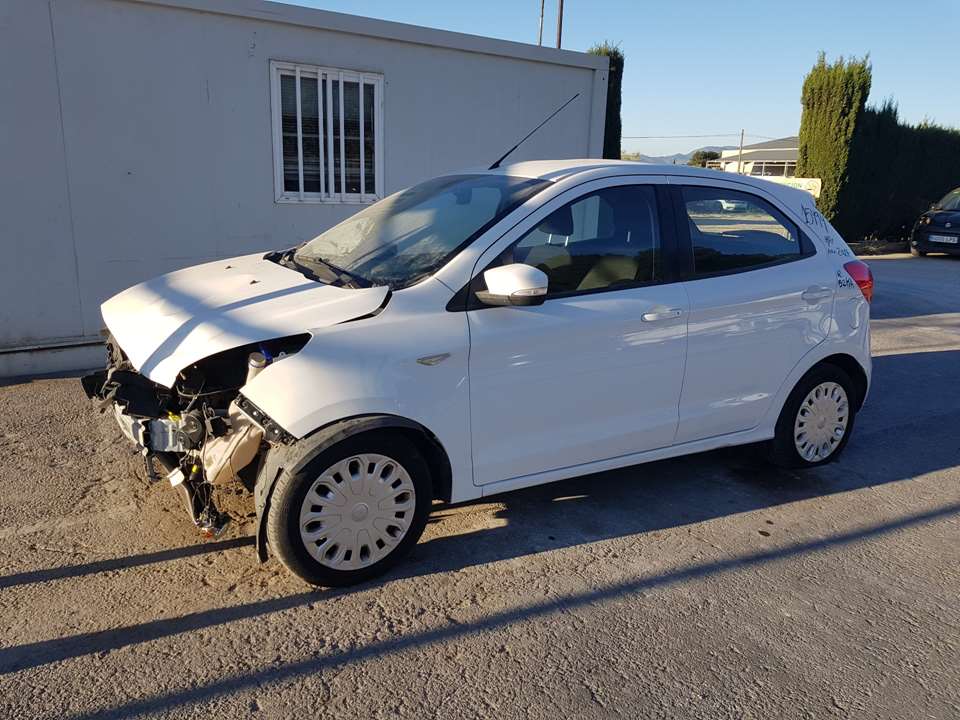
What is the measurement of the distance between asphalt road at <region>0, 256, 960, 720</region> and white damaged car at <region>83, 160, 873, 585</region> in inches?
12.7

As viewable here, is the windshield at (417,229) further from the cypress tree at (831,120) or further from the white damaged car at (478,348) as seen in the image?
the cypress tree at (831,120)

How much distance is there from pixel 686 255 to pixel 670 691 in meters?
2.28

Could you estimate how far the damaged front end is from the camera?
3.19 m

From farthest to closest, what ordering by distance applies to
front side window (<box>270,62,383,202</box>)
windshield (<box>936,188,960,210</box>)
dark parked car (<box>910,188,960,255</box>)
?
windshield (<box>936,188,960,210</box>)
dark parked car (<box>910,188,960,255</box>)
front side window (<box>270,62,383,202</box>)

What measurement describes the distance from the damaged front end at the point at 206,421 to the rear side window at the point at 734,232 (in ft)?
7.45

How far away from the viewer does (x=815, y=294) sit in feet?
14.8

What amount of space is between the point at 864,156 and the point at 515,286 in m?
19.5

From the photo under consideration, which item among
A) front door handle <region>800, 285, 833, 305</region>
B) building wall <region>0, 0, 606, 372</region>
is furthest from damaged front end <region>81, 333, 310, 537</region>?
building wall <region>0, 0, 606, 372</region>

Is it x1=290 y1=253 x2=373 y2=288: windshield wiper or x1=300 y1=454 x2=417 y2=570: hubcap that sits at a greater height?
x1=290 y1=253 x2=373 y2=288: windshield wiper

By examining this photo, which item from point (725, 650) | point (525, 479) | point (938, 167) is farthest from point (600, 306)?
point (938, 167)

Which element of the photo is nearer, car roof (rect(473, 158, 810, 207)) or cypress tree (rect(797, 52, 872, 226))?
car roof (rect(473, 158, 810, 207))

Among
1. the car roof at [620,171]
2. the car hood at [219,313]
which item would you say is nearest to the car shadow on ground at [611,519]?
the car hood at [219,313]

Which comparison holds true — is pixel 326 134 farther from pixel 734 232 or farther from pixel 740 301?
pixel 740 301

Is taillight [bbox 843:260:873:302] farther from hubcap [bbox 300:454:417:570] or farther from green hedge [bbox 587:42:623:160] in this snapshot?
green hedge [bbox 587:42:623:160]
